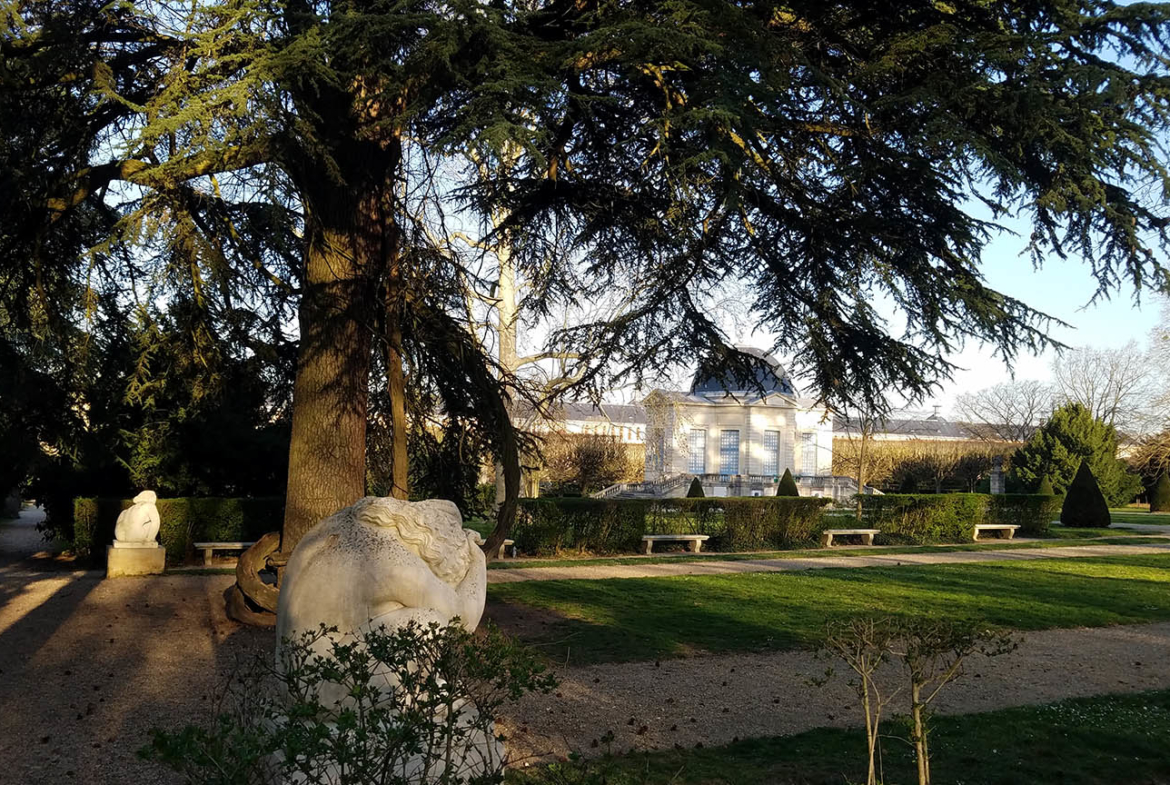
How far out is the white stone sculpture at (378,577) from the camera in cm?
329

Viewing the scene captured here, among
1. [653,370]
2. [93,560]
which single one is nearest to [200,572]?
[93,560]

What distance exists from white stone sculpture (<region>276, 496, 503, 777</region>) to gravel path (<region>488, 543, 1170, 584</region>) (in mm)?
8831

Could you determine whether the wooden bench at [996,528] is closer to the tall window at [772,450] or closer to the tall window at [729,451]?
the tall window at [772,450]

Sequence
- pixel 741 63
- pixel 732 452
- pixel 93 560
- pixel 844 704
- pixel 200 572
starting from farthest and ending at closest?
pixel 732 452, pixel 93 560, pixel 200 572, pixel 844 704, pixel 741 63

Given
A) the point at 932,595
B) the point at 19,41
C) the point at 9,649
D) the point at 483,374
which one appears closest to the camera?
the point at 19,41

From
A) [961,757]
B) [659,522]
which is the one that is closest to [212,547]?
[659,522]

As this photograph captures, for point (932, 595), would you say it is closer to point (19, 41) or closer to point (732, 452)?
point (19, 41)

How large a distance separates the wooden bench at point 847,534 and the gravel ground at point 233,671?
32.8 feet

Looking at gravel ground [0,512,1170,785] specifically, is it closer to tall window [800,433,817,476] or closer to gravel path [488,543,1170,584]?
gravel path [488,543,1170,584]

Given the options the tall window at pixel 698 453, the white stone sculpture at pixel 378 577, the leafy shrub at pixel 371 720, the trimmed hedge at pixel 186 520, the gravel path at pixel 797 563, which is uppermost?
the tall window at pixel 698 453

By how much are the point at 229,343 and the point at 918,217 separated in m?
6.42

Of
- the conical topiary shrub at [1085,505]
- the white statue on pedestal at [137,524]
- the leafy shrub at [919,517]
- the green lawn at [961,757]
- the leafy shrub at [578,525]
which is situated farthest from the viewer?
the conical topiary shrub at [1085,505]

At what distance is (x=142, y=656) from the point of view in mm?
7410

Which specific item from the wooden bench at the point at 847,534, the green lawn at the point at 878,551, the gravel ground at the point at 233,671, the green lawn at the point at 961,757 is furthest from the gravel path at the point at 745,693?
the wooden bench at the point at 847,534
